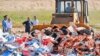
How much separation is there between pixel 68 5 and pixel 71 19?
1393mm

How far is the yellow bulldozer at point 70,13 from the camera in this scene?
21.8 m

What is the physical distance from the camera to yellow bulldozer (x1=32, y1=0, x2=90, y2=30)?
71.5 feet

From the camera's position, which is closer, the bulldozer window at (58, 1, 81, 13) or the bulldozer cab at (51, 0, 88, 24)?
the bulldozer cab at (51, 0, 88, 24)

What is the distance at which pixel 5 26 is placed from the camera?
27.9 metres

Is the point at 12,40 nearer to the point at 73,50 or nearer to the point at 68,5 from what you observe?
the point at 73,50

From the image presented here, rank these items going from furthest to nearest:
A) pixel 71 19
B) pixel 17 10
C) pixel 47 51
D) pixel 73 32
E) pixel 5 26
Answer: pixel 17 10, pixel 5 26, pixel 71 19, pixel 73 32, pixel 47 51

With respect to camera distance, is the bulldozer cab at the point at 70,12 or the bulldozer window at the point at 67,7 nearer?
the bulldozer cab at the point at 70,12

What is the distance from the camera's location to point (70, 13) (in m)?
21.9

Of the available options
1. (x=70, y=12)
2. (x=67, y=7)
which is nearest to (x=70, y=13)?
(x=70, y=12)

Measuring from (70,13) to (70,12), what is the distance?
36cm

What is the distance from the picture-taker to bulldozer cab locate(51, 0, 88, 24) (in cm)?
2180

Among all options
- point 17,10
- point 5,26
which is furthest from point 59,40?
point 17,10

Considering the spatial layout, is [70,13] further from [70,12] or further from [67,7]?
[67,7]

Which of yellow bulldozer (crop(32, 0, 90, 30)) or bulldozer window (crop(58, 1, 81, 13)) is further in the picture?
bulldozer window (crop(58, 1, 81, 13))
